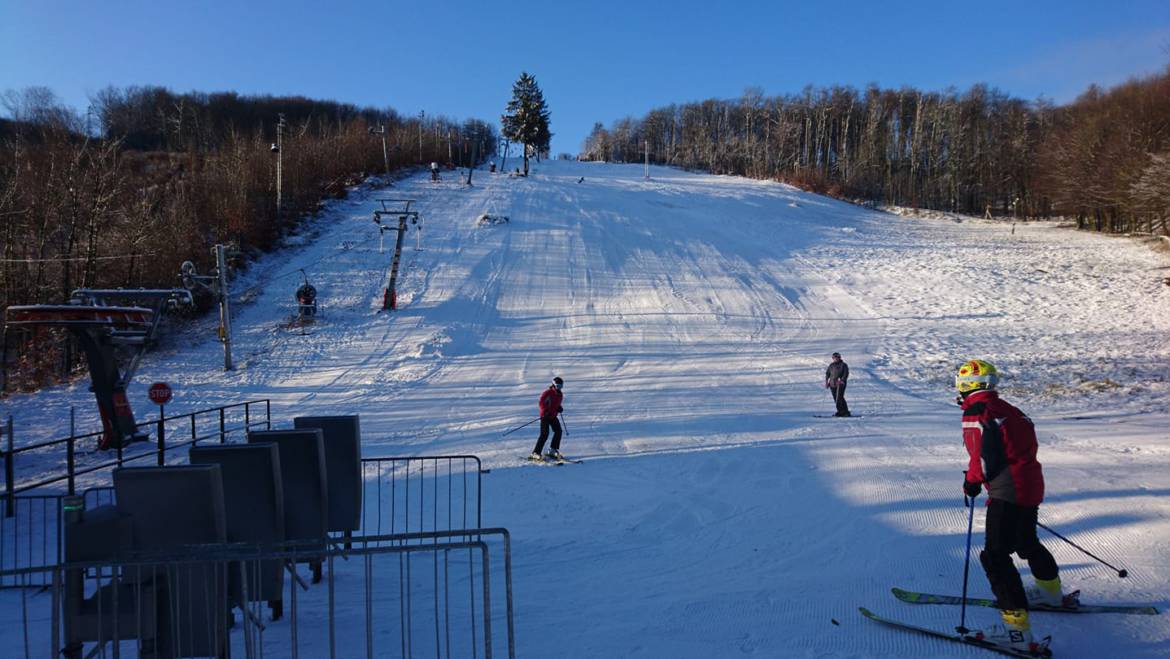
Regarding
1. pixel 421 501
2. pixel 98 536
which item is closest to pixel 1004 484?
pixel 98 536

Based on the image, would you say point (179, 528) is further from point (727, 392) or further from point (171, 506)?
point (727, 392)

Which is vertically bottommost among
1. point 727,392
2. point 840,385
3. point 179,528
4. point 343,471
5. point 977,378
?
point 727,392

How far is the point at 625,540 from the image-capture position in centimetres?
678

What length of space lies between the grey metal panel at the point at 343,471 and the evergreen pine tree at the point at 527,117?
63383mm

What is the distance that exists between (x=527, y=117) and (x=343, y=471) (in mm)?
67709

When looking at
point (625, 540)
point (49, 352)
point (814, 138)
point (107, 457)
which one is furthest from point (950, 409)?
point (814, 138)

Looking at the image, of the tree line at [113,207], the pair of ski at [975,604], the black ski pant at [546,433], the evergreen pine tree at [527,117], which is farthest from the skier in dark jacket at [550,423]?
the evergreen pine tree at [527,117]

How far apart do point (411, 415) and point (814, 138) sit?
269 ft

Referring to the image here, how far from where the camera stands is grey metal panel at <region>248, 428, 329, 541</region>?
196 inches

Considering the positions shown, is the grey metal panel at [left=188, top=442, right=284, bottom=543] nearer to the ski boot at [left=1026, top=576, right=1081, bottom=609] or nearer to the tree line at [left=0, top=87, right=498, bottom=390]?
the ski boot at [left=1026, top=576, right=1081, bottom=609]

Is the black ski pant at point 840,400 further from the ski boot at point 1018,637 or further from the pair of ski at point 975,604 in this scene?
the ski boot at point 1018,637

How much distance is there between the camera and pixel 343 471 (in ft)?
18.9

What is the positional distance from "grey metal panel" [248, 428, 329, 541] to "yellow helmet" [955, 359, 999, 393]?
4.90m

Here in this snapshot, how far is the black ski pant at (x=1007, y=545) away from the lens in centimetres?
428
